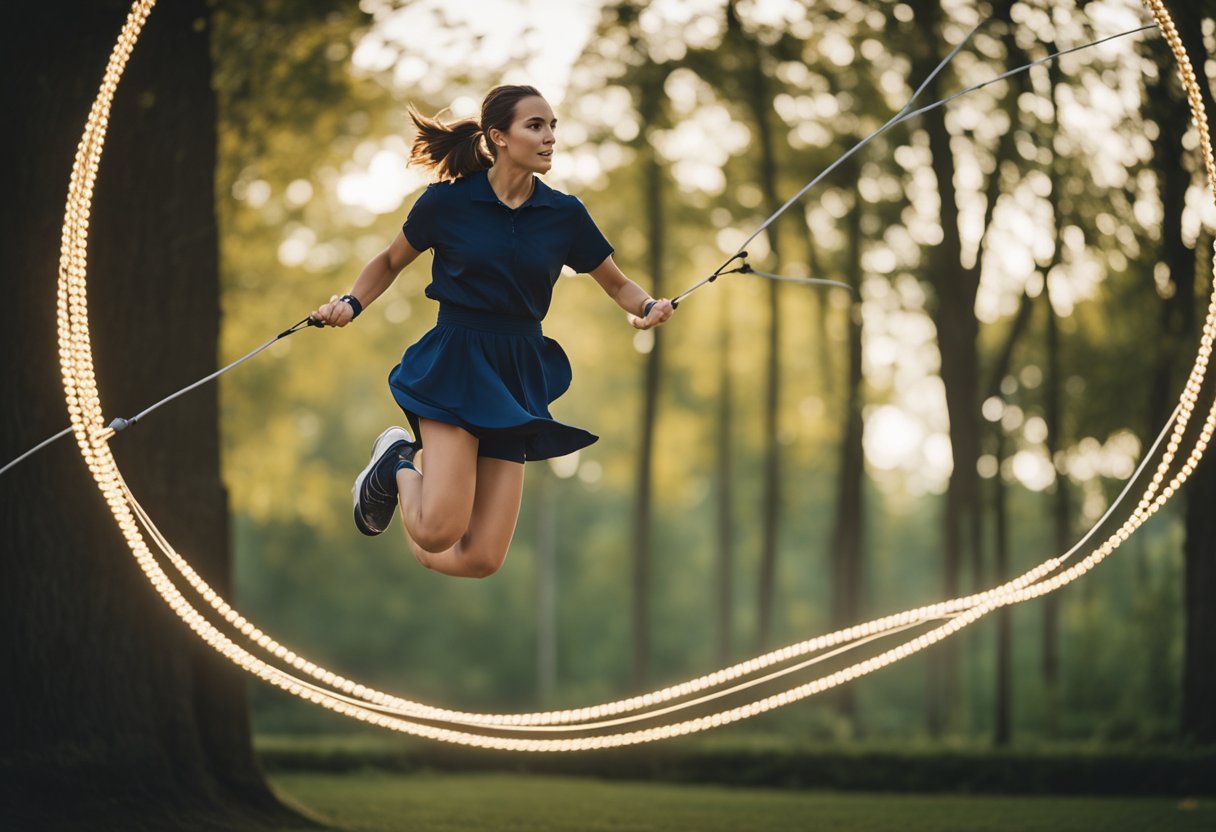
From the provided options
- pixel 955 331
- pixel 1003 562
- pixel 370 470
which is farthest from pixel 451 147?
pixel 1003 562

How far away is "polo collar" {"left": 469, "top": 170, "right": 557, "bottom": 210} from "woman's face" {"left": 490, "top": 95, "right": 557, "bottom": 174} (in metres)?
0.23

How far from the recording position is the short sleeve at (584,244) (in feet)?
19.1

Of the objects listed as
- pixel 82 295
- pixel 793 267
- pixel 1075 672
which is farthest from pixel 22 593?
pixel 1075 672

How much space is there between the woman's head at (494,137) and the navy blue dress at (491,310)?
8cm

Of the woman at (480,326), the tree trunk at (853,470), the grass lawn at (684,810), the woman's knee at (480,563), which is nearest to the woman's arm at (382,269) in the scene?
the woman at (480,326)

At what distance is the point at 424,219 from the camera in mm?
5617

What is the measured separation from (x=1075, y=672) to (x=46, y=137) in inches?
825

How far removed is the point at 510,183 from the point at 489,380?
2.65ft

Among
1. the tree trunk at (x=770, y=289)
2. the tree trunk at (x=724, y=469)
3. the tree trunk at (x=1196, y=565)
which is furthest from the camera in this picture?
the tree trunk at (x=724, y=469)

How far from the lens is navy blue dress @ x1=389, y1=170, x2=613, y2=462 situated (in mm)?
5574

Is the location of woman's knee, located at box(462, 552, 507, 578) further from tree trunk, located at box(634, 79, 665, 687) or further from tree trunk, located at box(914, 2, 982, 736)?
tree trunk, located at box(634, 79, 665, 687)

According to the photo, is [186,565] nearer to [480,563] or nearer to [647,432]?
[480,563]

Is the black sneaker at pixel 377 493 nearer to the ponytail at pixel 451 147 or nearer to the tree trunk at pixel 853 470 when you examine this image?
the ponytail at pixel 451 147

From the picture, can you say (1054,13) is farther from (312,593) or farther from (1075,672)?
(312,593)
